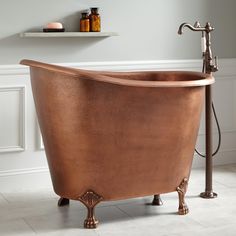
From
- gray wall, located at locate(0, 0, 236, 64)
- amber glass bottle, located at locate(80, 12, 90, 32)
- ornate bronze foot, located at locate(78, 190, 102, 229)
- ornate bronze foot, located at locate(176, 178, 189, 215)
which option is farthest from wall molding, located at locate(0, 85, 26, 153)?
ornate bronze foot, located at locate(176, 178, 189, 215)

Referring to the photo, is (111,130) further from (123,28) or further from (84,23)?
(123,28)

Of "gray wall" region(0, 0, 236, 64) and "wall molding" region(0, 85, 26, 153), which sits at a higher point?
"gray wall" region(0, 0, 236, 64)

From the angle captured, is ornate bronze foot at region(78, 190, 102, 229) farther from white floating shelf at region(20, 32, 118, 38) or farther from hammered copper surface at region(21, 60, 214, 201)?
white floating shelf at region(20, 32, 118, 38)

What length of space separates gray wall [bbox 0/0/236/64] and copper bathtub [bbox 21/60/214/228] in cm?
82

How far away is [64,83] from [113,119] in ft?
0.99

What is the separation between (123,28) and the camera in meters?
4.01

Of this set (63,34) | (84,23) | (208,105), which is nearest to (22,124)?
(63,34)

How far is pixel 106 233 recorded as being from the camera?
9.45ft

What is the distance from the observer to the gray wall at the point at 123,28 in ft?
12.1

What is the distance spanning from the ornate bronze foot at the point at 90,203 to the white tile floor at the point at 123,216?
0.04m

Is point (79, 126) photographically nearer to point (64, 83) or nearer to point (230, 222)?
point (64, 83)

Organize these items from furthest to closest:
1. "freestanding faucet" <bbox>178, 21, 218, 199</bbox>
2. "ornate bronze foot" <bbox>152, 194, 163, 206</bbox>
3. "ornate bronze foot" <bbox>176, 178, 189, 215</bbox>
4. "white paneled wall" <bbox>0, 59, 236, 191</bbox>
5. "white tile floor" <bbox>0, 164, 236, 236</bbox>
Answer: "white paneled wall" <bbox>0, 59, 236, 191</bbox> < "freestanding faucet" <bbox>178, 21, 218, 199</bbox> < "ornate bronze foot" <bbox>152, 194, 163, 206</bbox> < "ornate bronze foot" <bbox>176, 178, 189, 215</bbox> < "white tile floor" <bbox>0, 164, 236, 236</bbox>

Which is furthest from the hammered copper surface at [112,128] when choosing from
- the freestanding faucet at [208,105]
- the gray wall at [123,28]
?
the gray wall at [123,28]

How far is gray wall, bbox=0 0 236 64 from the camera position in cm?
369
